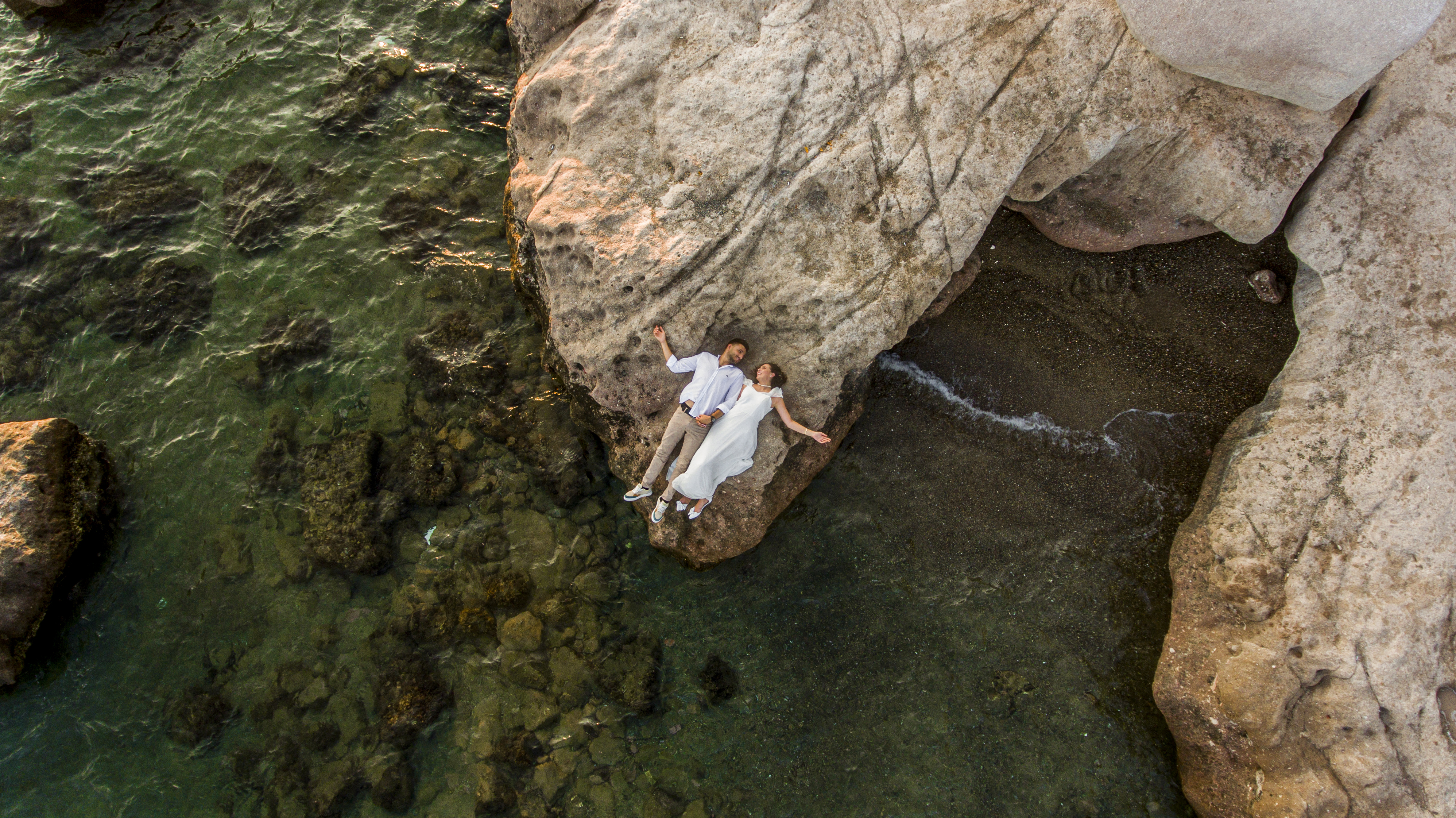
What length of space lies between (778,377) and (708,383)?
81cm

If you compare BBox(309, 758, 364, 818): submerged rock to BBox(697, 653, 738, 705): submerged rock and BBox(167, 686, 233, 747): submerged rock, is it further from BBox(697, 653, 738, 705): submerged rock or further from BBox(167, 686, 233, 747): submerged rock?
BBox(697, 653, 738, 705): submerged rock

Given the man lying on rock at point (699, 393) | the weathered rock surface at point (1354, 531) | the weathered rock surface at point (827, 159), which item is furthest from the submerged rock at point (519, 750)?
the weathered rock surface at point (1354, 531)

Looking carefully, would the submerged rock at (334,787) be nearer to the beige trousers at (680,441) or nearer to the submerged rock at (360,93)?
the beige trousers at (680,441)

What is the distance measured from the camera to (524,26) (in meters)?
8.74

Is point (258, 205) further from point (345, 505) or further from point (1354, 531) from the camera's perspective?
point (1354, 531)

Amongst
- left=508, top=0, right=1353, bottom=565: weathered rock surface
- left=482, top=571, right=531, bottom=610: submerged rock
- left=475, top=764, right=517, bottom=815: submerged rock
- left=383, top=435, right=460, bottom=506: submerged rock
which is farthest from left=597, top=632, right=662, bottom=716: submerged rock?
left=383, top=435, right=460, bottom=506: submerged rock

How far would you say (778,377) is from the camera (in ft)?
24.5

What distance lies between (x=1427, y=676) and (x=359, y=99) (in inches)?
593

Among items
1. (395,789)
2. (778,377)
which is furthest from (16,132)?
(778,377)

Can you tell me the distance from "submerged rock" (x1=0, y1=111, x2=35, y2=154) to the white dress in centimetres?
1125

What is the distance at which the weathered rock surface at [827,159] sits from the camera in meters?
7.04

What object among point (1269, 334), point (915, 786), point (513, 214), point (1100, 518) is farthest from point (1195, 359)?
point (513, 214)

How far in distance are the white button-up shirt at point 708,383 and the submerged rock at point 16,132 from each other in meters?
10.7

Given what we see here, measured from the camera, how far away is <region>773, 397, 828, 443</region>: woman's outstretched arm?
7.25 metres
